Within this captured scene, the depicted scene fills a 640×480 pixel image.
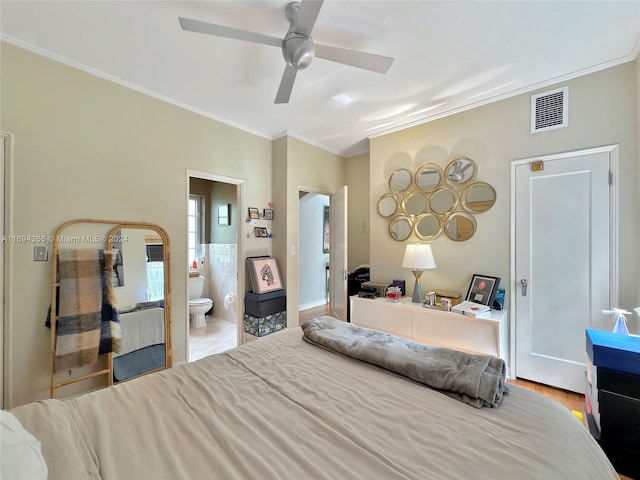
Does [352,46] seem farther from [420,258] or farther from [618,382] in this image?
[618,382]

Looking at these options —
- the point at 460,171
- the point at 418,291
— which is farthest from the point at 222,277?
the point at 460,171

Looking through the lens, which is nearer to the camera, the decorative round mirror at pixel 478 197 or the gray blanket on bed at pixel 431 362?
the gray blanket on bed at pixel 431 362

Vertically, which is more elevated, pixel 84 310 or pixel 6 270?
pixel 6 270

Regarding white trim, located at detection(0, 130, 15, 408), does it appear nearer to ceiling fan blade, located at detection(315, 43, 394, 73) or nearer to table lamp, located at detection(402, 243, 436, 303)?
ceiling fan blade, located at detection(315, 43, 394, 73)

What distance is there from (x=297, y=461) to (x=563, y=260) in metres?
2.67

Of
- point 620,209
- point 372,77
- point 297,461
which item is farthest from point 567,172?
point 297,461

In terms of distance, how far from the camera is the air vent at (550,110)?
2295 millimetres

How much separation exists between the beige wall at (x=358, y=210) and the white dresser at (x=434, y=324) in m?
1.21

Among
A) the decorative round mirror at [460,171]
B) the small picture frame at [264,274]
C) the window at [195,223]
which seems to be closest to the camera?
the decorative round mirror at [460,171]

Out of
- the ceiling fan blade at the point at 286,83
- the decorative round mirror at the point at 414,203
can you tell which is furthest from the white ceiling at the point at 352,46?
the decorative round mirror at the point at 414,203

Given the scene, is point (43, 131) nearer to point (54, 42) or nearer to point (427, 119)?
point (54, 42)

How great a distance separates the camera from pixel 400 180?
3.23 metres

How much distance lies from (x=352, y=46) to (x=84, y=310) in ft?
9.46

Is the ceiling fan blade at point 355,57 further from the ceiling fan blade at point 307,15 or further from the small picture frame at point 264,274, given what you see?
the small picture frame at point 264,274
